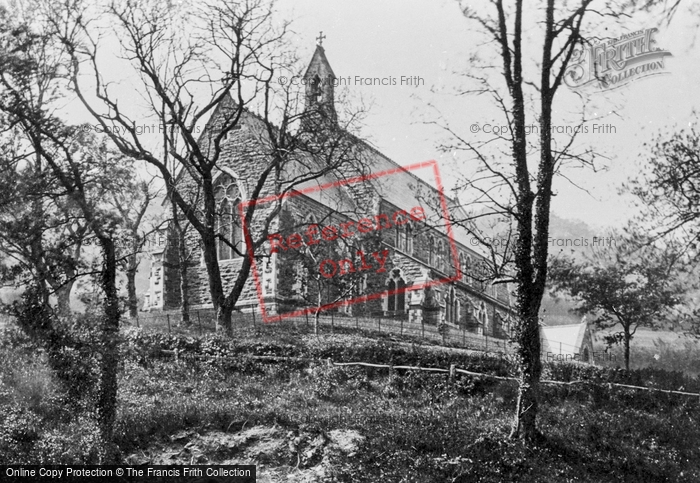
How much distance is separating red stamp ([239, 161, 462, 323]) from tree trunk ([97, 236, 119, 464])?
10.8 meters

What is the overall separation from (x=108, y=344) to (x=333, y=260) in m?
17.4

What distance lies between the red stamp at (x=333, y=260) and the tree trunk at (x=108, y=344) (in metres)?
10.8

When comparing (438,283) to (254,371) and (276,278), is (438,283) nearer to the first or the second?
(276,278)

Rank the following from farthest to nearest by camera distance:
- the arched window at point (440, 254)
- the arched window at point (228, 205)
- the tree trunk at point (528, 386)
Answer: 1. the arched window at point (440, 254)
2. the arched window at point (228, 205)
3. the tree trunk at point (528, 386)

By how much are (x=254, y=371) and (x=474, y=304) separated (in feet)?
95.1

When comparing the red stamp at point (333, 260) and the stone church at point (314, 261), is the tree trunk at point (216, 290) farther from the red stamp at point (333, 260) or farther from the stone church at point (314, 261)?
the stone church at point (314, 261)

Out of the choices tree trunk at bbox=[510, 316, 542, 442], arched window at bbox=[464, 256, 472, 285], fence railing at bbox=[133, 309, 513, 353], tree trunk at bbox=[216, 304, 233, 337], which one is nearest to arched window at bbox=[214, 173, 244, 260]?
fence railing at bbox=[133, 309, 513, 353]

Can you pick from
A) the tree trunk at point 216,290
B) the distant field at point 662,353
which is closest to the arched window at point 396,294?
the distant field at point 662,353

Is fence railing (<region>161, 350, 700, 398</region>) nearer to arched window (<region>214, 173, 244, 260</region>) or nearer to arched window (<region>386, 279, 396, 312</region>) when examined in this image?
arched window (<region>214, 173, 244, 260</region>)

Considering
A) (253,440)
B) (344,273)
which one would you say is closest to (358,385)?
(253,440)

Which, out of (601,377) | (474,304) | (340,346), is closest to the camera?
(601,377)

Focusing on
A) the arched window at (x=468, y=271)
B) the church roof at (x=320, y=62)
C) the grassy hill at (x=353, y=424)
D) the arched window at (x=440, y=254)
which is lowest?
the grassy hill at (x=353, y=424)

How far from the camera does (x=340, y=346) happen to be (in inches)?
782

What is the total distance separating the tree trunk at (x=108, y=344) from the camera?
12789mm
